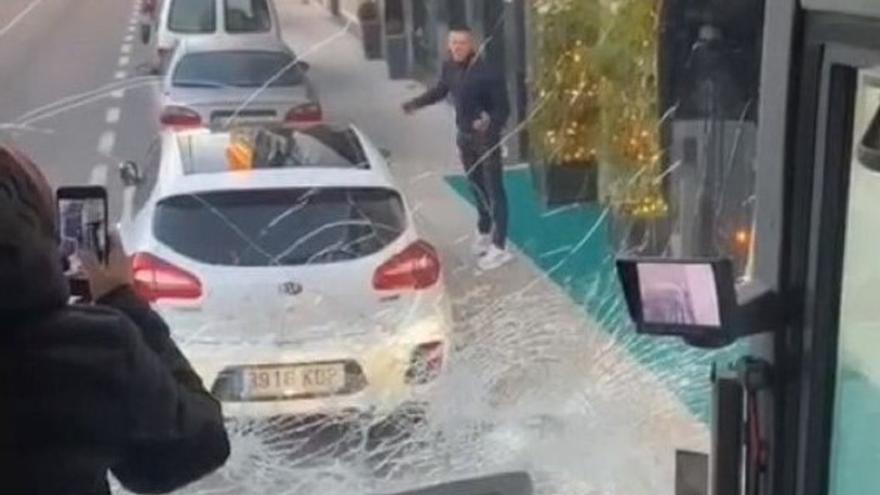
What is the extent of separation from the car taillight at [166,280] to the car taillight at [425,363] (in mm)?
305

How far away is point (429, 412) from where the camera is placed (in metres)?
1.94

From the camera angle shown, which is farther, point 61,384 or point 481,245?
point 481,245

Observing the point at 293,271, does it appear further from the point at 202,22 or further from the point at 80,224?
the point at 80,224

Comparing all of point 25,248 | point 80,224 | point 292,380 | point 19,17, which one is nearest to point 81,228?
point 80,224

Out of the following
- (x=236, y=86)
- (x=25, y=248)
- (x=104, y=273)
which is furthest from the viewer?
(x=236, y=86)

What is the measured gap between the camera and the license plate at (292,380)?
6.07 ft

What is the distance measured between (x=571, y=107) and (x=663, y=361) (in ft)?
1.16

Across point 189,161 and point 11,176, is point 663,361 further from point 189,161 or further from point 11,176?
point 11,176

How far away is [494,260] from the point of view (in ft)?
6.33

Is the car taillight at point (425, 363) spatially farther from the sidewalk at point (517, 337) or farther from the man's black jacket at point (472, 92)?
the man's black jacket at point (472, 92)

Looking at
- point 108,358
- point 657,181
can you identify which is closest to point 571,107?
point 657,181

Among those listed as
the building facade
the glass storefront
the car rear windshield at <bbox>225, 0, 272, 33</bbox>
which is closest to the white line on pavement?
the car rear windshield at <bbox>225, 0, 272, 33</bbox>

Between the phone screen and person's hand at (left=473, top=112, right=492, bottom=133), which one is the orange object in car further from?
the phone screen

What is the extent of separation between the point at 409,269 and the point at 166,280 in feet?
1.07
